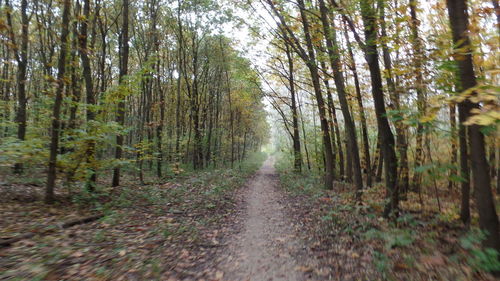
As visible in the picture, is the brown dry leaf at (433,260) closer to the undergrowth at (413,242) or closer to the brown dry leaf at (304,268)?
the undergrowth at (413,242)

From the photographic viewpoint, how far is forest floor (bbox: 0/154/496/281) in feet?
13.5

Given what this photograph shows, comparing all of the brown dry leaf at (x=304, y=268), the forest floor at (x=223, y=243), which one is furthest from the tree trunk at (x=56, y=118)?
the brown dry leaf at (x=304, y=268)

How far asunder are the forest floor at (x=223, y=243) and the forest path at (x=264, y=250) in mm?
21

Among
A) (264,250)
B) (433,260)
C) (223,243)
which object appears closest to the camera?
(433,260)

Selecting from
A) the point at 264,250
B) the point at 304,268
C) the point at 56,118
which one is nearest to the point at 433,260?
the point at 304,268

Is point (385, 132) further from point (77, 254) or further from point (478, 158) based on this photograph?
point (77, 254)

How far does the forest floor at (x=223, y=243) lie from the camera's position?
13.5 ft

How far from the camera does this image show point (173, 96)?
999 inches

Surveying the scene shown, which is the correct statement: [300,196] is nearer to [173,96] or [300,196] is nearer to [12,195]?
[12,195]

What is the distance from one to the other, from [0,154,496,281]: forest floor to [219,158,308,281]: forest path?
0.02m

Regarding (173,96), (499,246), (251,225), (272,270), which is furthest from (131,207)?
(173,96)

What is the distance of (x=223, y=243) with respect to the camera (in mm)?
6227

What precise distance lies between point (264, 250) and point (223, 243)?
106 centimetres

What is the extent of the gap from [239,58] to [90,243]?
694 inches
